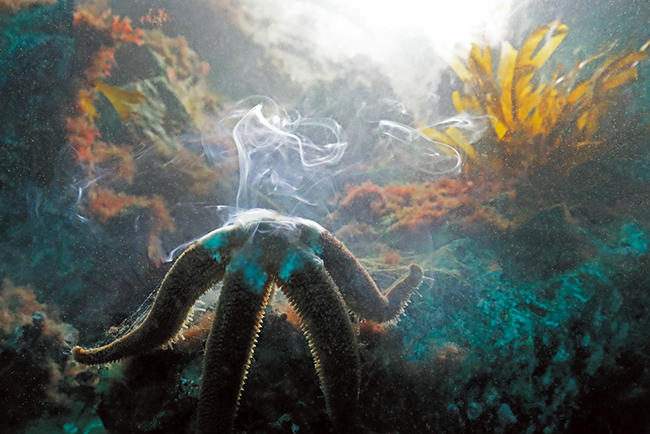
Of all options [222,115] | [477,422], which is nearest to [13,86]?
[222,115]

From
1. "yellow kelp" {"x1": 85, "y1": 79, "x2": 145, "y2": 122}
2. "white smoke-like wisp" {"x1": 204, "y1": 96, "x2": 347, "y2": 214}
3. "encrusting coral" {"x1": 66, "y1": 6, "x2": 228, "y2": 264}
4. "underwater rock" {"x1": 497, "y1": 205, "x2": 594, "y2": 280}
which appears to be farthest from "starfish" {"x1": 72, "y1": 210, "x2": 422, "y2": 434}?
"yellow kelp" {"x1": 85, "y1": 79, "x2": 145, "y2": 122}

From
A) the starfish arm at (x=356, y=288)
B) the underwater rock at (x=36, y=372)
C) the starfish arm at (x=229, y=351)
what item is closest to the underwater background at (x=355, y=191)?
the underwater rock at (x=36, y=372)

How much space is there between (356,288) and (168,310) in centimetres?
129

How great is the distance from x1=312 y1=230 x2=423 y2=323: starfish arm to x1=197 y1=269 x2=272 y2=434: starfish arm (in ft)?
1.78

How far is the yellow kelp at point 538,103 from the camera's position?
3.74 m

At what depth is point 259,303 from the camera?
172cm

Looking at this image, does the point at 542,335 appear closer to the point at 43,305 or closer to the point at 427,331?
the point at 427,331

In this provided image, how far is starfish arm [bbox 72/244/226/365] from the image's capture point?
5.80 ft

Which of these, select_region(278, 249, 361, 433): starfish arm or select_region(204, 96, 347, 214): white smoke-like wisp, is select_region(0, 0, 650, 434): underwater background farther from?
select_region(278, 249, 361, 433): starfish arm

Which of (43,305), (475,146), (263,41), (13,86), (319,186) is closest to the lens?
(43,305)

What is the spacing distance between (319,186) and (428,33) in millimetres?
4405

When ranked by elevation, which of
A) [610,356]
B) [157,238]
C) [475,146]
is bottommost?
[610,356]

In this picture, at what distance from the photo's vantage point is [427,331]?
2.18 meters

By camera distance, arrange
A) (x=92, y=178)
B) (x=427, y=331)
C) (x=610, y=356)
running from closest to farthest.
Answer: (x=610, y=356)
(x=427, y=331)
(x=92, y=178)
